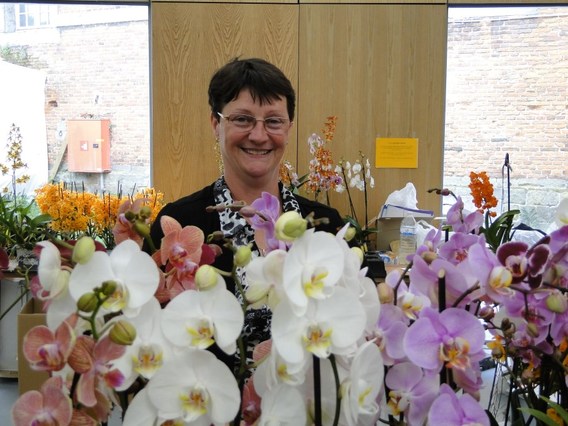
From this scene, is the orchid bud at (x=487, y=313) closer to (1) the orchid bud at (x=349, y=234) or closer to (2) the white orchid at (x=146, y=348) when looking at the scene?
(1) the orchid bud at (x=349, y=234)

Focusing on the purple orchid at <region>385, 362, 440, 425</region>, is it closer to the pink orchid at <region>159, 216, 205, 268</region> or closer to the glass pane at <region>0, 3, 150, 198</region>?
the pink orchid at <region>159, 216, 205, 268</region>

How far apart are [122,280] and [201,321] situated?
0.22ft

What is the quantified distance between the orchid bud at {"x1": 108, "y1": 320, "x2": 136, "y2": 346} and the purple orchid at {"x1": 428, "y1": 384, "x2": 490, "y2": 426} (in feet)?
0.81

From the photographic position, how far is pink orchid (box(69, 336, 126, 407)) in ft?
1.43

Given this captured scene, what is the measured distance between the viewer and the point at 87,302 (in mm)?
417

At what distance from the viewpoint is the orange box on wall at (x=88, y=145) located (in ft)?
13.1

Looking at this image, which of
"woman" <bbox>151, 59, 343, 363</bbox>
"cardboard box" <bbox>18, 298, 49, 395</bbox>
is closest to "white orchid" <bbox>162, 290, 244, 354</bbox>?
"woman" <bbox>151, 59, 343, 363</bbox>

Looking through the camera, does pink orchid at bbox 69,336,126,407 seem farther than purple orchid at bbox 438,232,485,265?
No

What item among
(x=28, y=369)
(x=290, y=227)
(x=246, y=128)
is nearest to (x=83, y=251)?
(x=290, y=227)

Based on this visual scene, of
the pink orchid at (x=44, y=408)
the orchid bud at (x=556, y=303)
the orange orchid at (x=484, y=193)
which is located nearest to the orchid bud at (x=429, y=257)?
the orchid bud at (x=556, y=303)

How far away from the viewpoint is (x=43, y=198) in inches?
115

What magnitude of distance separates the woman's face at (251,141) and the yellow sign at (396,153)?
2082mm

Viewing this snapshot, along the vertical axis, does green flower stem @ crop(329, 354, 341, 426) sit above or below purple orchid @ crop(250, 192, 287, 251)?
below

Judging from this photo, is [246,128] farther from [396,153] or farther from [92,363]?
[396,153]
